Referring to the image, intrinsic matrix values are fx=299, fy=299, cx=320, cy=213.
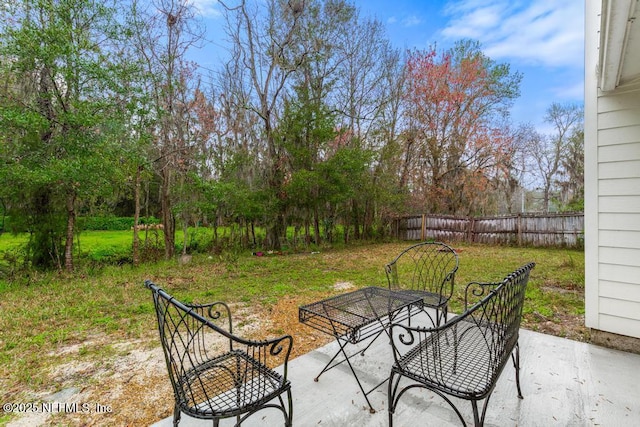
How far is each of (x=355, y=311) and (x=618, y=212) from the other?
213 centimetres

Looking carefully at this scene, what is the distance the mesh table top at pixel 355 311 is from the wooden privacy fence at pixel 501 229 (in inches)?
315

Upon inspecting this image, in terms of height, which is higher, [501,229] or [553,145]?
[553,145]

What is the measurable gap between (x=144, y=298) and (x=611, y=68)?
507 centimetres

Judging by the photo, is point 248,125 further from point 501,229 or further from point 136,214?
point 501,229

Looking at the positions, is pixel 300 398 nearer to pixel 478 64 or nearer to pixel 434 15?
pixel 434 15

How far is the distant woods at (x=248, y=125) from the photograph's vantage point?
13.9 ft

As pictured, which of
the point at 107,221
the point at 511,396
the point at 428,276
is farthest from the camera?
the point at 107,221

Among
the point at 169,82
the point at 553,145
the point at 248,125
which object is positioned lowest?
the point at 248,125

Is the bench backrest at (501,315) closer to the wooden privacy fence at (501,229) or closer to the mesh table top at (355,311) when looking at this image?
the mesh table top at (355,311)

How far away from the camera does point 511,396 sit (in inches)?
69.1

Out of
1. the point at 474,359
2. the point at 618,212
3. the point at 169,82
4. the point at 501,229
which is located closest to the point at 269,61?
the point at 169,82

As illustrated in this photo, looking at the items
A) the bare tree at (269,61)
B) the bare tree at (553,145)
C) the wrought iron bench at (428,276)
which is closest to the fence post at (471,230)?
the wrought iron bench at (428,276)

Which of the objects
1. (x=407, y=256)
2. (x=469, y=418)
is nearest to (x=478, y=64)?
(x=407, y=256)

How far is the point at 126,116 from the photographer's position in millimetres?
4859
